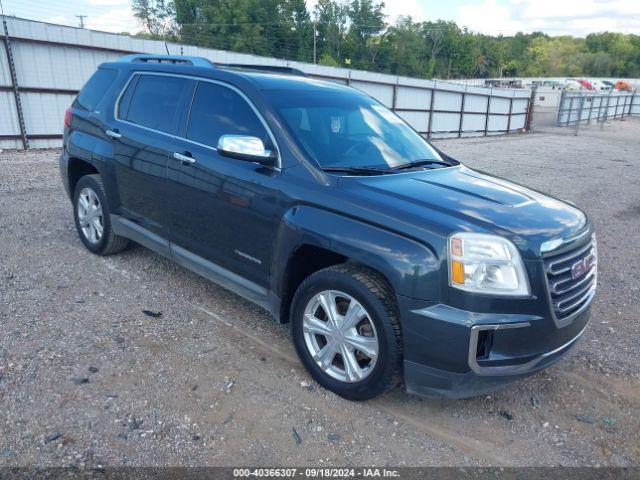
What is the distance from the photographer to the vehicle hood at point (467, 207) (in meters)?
2.77

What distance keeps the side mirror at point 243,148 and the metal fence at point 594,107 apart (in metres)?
29.1

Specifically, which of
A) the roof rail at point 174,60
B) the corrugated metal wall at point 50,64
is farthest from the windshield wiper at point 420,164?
the corrugated metal wall at point 50,64

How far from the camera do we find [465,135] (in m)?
26.0

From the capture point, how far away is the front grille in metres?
2.81

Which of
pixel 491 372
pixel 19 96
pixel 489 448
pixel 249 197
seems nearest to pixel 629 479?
pixel 489 448

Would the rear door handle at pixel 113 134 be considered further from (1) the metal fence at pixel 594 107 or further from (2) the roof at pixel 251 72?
(1) the metal fence at pixel 594 107

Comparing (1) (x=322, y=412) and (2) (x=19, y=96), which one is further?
(2) (x=19, y=96)

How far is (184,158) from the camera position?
12.8ft

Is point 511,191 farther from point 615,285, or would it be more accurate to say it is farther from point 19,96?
point 19,96

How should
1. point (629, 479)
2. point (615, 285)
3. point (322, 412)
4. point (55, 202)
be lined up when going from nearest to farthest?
point (629, 479) → point (322, 412) → point (615, 285) → point (55, 202)

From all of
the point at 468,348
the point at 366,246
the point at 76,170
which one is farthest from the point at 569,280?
the point at 76,170

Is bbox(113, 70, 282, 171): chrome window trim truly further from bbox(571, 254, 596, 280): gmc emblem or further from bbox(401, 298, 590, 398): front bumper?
bbox(571, 254, 596, 280): gmc emblem

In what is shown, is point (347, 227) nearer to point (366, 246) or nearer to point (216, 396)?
point (366, 246)

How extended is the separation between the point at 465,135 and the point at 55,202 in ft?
73.1
